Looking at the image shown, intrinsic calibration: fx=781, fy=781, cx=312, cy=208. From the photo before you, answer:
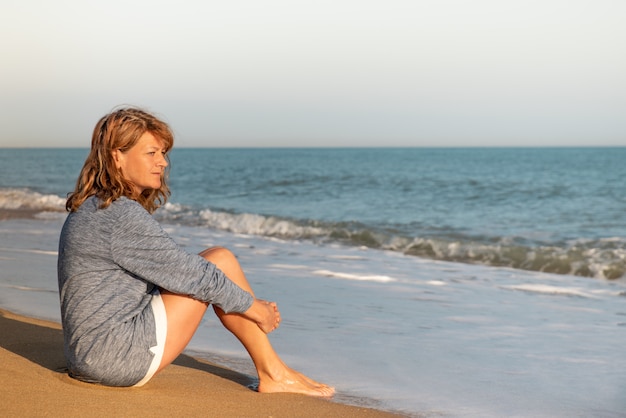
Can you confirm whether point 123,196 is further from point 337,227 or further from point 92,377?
point 337,227

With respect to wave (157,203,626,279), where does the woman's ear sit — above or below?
above

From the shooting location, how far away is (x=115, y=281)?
3406 millimetres

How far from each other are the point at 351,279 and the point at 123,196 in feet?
15.7

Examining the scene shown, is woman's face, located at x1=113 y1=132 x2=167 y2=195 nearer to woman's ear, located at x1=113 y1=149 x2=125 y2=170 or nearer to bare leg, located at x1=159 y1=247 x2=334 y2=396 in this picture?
woman's ear, located at x1=113 y1=149 x2=125 y2=170

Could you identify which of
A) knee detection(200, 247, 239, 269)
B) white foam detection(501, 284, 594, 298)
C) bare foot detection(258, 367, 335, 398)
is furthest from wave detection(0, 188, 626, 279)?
knee detection(200, 247, 239, 269)

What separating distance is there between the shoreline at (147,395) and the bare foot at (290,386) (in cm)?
5

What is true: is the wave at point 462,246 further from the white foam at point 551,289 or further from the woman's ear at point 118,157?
the woman's ear at point 118,157

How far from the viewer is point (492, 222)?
1529 centimetres

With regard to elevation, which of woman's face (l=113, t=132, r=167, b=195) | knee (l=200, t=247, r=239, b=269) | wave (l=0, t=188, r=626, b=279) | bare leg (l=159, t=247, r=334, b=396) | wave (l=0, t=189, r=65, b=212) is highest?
woman's face (l=113, t=132, r=167, b=195)

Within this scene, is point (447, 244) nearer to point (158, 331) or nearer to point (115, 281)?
point (158, 331)

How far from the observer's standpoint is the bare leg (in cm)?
352

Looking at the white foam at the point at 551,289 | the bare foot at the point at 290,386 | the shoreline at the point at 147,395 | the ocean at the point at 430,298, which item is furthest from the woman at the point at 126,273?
the white foam at the point at 551,289

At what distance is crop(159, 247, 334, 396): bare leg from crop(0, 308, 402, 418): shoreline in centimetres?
9

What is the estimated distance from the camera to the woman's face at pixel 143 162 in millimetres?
3496
